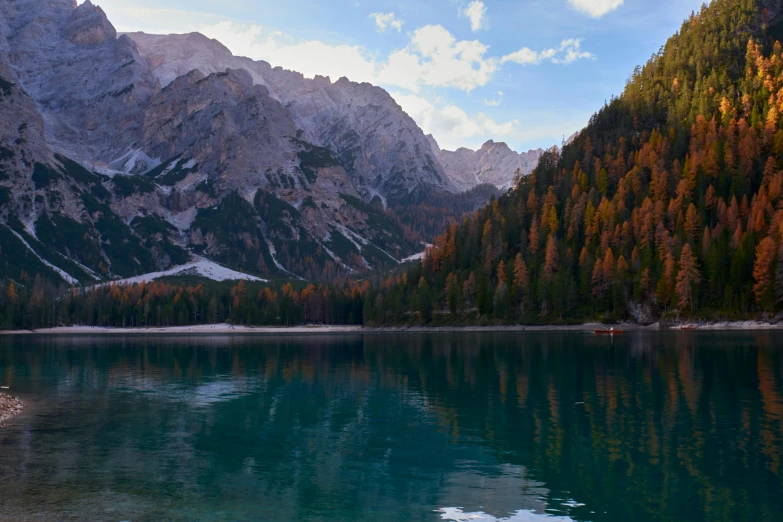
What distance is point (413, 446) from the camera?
3759 cm

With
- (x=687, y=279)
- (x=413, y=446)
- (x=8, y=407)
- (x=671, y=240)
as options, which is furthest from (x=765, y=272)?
(x=8, y=407)

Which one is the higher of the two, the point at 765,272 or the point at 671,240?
the point at 671,240

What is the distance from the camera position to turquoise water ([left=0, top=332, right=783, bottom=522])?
26.4 metres

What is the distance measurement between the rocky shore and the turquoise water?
1.13 meters

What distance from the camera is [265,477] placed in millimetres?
31500

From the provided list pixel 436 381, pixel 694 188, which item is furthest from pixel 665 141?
pixel 436 381

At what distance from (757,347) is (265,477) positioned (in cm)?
8008

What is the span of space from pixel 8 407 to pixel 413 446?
3637 centimetres

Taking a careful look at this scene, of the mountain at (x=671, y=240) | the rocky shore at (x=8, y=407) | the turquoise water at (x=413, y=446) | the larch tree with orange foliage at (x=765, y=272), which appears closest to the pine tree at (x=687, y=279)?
the mountain at (x=671, y=240)

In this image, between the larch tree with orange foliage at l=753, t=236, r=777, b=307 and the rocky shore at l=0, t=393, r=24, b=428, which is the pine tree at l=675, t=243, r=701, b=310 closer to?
the larch tree with orange foliage at l=753, t=236, r=777, b=307

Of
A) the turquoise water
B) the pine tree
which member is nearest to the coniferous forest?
the pine tree

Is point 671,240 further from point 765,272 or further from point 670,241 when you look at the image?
point 765,272

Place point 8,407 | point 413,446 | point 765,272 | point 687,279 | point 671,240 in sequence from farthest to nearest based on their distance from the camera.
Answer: point 671,240
point 687,279
point 765,272
point 8,407
point 413,446

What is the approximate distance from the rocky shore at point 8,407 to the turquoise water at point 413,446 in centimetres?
113
